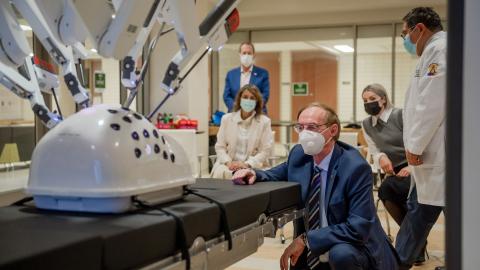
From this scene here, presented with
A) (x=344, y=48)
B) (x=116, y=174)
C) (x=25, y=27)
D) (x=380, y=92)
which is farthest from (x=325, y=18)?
(x=116, y=174)

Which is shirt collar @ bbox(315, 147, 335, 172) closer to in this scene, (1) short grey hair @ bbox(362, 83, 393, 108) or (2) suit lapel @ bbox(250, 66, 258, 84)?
(1) short grey hair @ bbox(362, 83, 393, 108)

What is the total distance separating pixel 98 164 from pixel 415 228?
6.96ft

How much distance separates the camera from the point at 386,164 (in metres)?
3.68

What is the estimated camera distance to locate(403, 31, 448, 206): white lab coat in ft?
8.94

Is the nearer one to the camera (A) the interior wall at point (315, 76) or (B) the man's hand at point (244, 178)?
(B) the man's hand at point (244, 178)

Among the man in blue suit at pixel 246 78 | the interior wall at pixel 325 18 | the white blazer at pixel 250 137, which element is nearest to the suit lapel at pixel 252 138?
the white blazer at pixel 250 137

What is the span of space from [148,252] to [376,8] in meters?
8.03

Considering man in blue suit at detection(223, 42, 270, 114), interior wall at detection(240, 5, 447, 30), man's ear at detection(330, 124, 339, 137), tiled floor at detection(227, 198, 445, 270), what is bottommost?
tiled floor at detection(227, 198, 445, 270)

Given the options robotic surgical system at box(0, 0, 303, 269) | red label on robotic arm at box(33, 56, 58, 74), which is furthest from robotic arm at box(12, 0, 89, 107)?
red label on robotic arm at box(33, 56, 58, 74)

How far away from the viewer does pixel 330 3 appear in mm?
8203

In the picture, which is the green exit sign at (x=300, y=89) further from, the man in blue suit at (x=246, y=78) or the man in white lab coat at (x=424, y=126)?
the man in white lab coat at (x=424, y=126)

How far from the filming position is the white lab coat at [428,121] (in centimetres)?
272

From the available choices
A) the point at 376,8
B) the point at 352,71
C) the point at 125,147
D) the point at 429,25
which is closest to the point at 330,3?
the point at 376,8

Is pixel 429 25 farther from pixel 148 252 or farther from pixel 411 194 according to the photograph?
pixel 148 252
